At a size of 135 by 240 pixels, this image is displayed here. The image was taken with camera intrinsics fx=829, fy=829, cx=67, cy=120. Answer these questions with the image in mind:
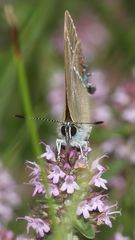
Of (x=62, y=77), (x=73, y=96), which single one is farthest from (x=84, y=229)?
(x=62, y=77)

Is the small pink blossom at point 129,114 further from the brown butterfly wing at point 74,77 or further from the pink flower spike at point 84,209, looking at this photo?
the pink flower spike at point 84,209

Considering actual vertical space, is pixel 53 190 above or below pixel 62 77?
below

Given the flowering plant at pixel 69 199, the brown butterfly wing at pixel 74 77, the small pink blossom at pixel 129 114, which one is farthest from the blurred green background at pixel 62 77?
the flowering plant at pixel 69 199

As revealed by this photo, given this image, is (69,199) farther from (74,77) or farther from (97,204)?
(74,77)

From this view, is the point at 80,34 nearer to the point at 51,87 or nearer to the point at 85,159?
the point at 51,87

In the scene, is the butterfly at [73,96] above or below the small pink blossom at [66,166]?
above

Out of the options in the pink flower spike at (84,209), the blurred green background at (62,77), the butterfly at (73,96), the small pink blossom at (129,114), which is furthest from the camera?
the small pink blossom at (129,114)
